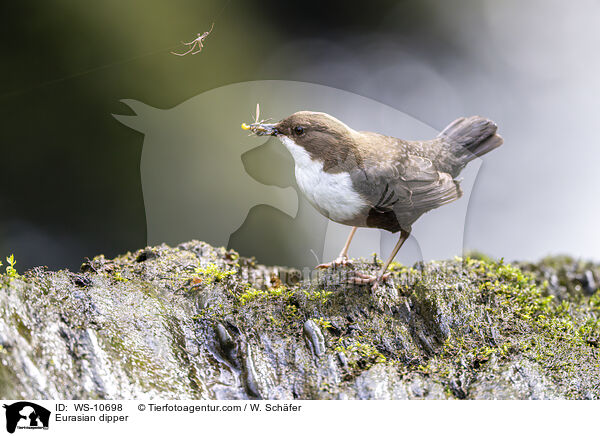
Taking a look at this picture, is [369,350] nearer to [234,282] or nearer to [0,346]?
[234,282]

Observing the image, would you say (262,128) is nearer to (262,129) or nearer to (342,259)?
(262,129)

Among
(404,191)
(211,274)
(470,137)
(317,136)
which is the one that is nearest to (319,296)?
(211,274)

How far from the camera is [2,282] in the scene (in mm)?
1622

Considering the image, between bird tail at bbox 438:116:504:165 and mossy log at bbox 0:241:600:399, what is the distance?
691 millimetres

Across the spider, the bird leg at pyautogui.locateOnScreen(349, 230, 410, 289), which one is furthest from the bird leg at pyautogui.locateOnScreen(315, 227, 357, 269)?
the spider

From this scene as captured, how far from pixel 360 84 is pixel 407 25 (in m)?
0.57

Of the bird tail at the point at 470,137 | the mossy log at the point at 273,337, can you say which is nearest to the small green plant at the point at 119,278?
the mossy log at the point at 273,337

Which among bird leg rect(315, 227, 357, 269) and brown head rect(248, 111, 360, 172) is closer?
brown head rect(248, 111, 360, 172)

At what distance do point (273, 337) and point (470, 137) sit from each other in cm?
145

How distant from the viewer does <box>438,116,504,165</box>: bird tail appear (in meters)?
2.38

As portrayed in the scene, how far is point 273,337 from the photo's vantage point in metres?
1.91

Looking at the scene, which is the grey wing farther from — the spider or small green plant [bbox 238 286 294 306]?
the spider
